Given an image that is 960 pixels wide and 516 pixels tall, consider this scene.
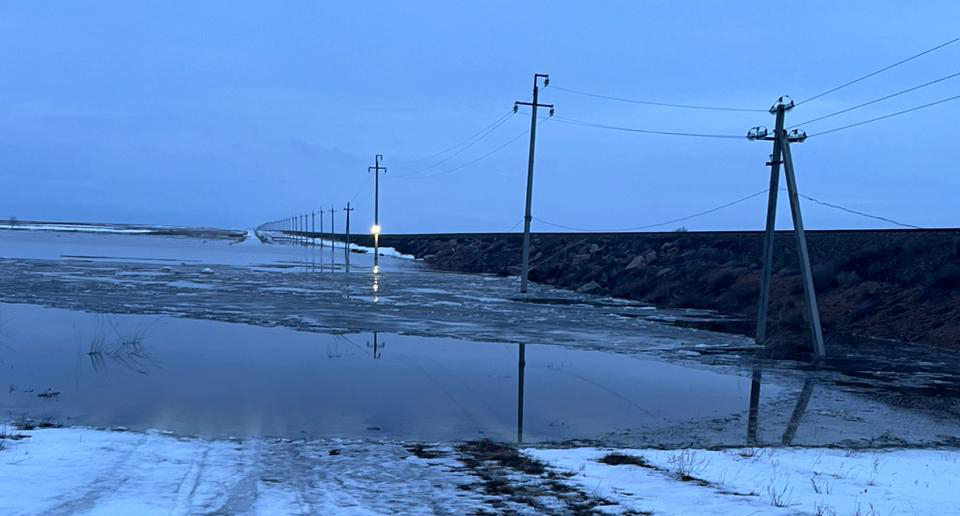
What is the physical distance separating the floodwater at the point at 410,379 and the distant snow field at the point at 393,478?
1.23 metres

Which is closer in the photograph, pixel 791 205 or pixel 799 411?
pixel 799 411

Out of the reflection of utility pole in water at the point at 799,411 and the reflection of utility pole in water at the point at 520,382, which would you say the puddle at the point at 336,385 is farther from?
the reflection of utility pole in water at the point at 799,411

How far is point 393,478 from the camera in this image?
721cm

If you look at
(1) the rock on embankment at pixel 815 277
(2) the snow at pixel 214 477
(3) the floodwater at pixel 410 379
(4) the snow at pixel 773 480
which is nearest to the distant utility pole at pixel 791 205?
(3) the floodwater at pixel 410 379

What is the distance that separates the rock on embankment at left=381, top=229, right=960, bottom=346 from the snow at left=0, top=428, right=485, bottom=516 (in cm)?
1973

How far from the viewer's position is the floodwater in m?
10.2

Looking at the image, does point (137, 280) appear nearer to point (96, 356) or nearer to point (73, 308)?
point (73, 308)

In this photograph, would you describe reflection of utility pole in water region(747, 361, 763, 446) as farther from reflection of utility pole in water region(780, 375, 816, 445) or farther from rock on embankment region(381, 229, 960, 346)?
rock on embankment region(381, 229, 960, 346)

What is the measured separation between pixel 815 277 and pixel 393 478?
88.5 feet

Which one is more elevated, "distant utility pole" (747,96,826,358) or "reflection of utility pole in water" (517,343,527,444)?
"distant utility pole" (747,96,826,358)

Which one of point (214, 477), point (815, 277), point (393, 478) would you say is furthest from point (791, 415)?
point (815, 277)

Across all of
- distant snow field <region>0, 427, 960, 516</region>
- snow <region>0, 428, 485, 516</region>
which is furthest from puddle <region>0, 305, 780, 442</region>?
distant snow field <region>0, 427, 960, 516</region>

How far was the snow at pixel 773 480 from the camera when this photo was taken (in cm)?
649

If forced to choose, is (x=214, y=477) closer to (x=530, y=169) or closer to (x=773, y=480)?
(x=773, y=480)
